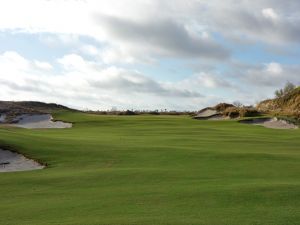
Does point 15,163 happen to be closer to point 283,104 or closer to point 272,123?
point 272,123

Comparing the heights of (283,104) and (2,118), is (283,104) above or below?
above

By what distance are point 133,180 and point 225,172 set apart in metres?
3.94

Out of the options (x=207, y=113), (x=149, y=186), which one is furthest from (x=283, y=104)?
(x=149, y=186)

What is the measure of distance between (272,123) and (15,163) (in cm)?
3289

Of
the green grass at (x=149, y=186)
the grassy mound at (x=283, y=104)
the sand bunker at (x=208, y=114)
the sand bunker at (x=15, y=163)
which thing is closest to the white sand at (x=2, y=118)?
the sand bunker at (x=208, y=114)

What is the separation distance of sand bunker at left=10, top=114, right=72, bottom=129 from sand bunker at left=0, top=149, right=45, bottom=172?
27.4m

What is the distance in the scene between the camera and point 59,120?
5772 cm

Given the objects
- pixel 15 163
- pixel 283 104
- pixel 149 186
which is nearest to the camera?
pixel 149 186

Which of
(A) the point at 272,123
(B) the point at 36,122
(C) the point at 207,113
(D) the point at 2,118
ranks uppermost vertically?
(C) the point at 207,113

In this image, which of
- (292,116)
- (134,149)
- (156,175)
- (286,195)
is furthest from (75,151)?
(292,116)

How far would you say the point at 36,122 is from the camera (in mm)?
59094

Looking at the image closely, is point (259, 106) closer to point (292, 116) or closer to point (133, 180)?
point (292, 116)

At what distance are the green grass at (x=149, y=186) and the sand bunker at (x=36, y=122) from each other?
2554cm

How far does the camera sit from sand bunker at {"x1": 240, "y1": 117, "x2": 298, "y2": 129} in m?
50.2
